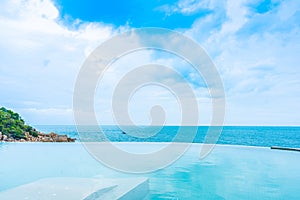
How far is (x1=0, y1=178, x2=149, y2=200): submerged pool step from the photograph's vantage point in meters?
4.11

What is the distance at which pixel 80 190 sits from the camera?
4453 millimetres

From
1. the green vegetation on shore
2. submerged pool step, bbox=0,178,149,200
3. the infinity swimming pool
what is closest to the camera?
submerged pool step, bbox=0,178,149,200

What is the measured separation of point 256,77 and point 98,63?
31.1 ft

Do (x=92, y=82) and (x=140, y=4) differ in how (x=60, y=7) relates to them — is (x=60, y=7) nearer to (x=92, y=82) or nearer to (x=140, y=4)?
(x=140, y=4)

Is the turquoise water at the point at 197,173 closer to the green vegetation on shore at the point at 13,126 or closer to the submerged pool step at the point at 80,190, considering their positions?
the submerged pool step at the point at 80,190

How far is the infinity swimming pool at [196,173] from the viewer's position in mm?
5098

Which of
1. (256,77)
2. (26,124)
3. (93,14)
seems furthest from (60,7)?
(26,124)

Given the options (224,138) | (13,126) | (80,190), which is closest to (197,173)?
(80,190)

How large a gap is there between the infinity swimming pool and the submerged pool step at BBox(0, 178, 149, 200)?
16.3 inches

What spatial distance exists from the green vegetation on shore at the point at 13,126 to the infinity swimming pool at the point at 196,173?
5940 mm

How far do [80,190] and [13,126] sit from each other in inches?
531

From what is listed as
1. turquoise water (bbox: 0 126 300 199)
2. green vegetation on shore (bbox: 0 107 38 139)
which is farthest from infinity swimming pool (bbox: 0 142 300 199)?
green vegetation on shore (bbox: 0 107 38 139)

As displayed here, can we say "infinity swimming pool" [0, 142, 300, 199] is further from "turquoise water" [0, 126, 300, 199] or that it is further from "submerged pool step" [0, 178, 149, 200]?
"submerged pool step" [0, 178, 149, 200]

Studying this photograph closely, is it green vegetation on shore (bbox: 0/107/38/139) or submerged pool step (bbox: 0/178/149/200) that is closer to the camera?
submerged pool step (bbox: 0/178/149/200)
